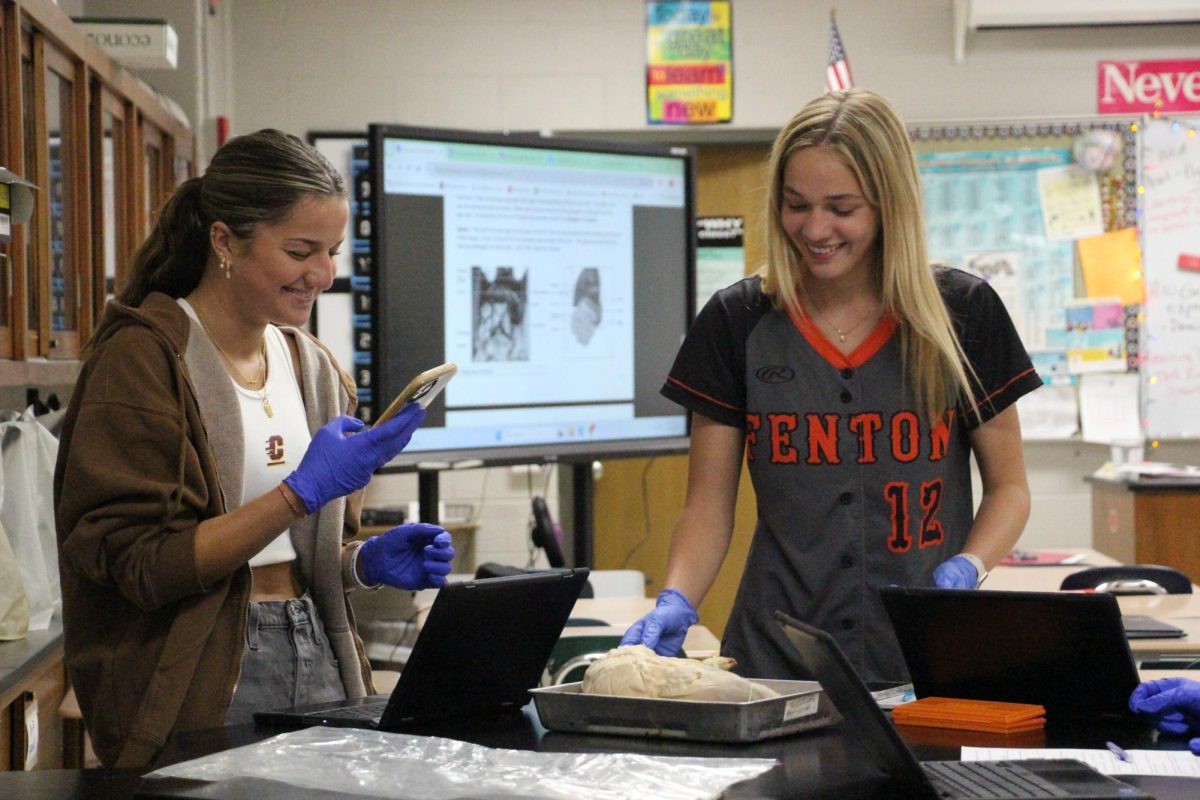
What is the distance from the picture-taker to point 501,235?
9.02ft

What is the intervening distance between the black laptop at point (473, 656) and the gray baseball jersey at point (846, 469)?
46 centimetres

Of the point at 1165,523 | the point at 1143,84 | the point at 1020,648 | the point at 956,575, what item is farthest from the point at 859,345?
the point at 1143,84

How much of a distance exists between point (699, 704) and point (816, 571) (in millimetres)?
614

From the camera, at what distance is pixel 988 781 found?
102 centimetres

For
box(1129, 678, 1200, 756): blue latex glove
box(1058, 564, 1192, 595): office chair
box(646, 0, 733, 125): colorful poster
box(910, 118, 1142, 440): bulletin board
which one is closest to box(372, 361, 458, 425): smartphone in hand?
box(1129, 678, 1200, 756): blue latex glove

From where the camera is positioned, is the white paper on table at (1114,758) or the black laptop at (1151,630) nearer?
the white paper on table at (1114,758)

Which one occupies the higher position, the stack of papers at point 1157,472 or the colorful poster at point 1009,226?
the colorful poster at point 1009,226

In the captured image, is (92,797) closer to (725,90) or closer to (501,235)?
(501,235)

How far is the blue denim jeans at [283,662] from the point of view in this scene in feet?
5.21

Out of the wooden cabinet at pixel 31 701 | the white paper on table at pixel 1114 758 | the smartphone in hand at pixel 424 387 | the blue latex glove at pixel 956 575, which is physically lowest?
the wooden cabinet at pixel 31 701

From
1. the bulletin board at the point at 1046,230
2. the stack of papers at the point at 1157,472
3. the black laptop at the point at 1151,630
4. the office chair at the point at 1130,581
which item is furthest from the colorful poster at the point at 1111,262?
the black laptop at the point at 1151,630

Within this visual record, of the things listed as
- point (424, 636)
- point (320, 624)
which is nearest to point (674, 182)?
point (320, 624)

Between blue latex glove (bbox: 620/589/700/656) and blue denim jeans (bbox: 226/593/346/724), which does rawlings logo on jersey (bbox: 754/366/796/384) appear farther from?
blue denim jeans (bbox: 226/593/346/724)

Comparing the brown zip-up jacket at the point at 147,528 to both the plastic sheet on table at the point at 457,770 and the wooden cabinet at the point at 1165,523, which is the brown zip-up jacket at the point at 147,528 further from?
the wooden cabinet at the point at 1165,523
